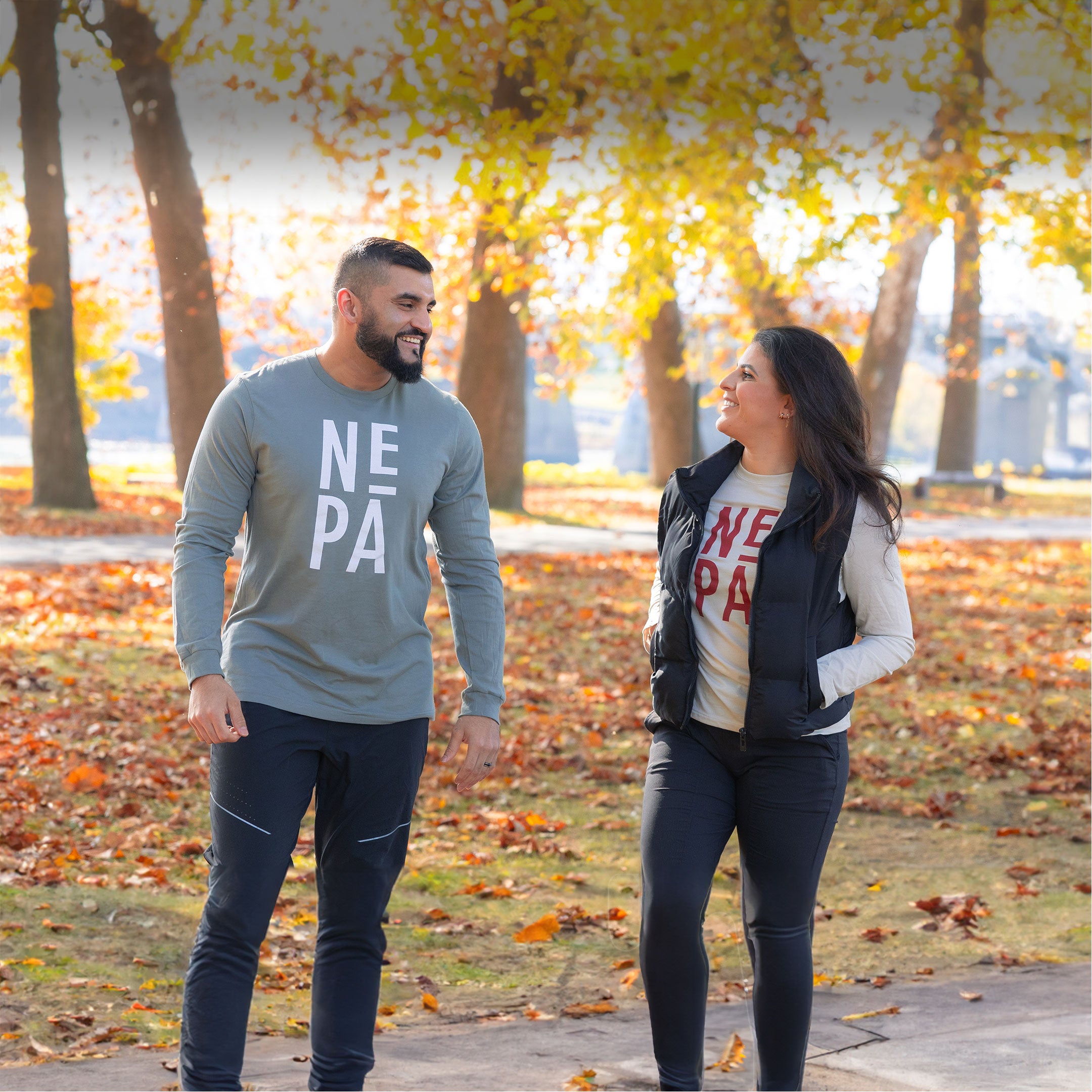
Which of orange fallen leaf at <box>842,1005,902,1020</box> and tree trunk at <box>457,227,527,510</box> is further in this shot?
tree trunk at <box>457,227,527,510</box>

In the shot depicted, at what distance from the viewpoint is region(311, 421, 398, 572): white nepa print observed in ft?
9.90

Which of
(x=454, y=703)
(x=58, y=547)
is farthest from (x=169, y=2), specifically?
(x=454, y=703)

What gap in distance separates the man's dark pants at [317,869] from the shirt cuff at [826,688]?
3.12 ft

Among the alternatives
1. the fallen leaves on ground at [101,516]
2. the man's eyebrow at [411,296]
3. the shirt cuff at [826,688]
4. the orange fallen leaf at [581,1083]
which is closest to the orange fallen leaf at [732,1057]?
the orange fallen leaf at [581,1083]

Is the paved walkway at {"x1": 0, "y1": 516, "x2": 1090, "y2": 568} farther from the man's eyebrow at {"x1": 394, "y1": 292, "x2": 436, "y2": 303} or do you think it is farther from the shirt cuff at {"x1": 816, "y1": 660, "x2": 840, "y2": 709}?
the shirt cuff at {"x1": 816, "y1": 660, "x2": 840, "y2": 709}

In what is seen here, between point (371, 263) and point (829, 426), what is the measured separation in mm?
1174

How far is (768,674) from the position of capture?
3092mm

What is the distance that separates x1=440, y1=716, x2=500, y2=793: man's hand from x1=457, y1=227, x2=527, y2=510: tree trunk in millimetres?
15766

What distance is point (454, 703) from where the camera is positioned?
883cm

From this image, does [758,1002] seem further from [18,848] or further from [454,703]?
[454,703]

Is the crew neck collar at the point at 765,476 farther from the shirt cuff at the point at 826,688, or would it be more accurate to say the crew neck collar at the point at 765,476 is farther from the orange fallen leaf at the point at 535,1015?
the orange fallen leaf at the point at 535,1015

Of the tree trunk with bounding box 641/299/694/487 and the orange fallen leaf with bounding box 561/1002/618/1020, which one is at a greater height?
the tree trunk with bounding box 641/299/694/487

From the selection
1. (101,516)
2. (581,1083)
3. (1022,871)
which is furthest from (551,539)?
(581,1083)

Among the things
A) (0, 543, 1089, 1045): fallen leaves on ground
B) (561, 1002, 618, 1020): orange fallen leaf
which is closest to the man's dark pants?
(0, 543, 1089, 1045): fallen leaves on ground
